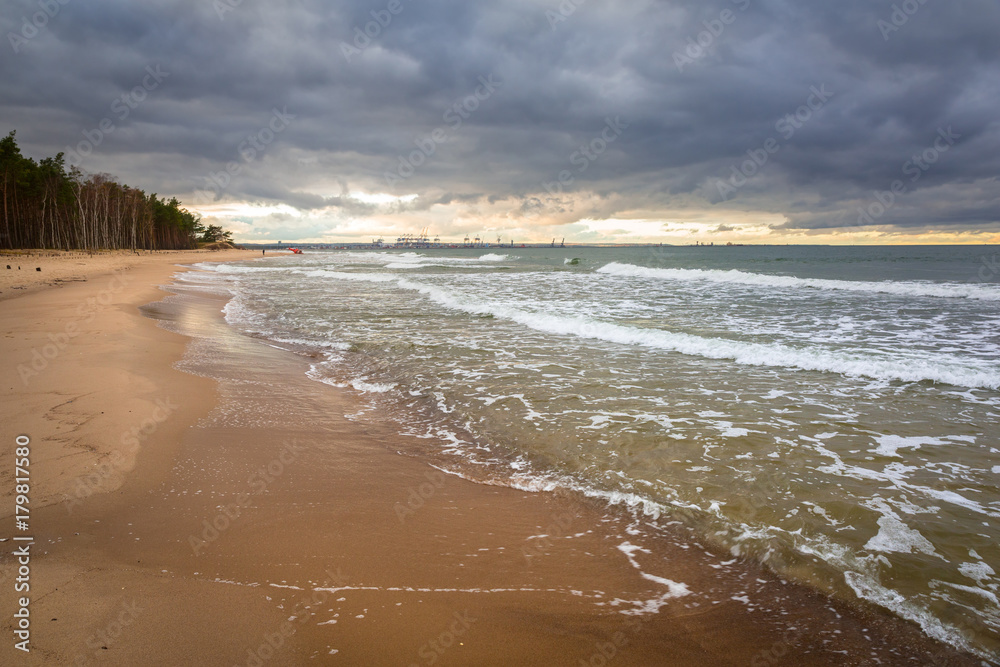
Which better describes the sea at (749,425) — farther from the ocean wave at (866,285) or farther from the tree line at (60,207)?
the tree line at (60,207)

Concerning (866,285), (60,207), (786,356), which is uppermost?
(60,207)

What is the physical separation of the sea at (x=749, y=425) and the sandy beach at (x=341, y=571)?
386 mm

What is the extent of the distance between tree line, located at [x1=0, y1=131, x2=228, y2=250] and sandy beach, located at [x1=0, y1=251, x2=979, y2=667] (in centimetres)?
6625

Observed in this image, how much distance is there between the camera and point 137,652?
241cm

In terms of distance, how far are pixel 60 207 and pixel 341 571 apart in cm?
8467

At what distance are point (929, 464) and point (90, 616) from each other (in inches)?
279

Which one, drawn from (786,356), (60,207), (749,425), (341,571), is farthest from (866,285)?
(60,207)

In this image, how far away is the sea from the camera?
3613 mm

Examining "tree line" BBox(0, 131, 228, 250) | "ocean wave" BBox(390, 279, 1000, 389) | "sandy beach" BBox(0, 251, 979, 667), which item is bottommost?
"sandy beach" BBox(0, 251, 979, 667)

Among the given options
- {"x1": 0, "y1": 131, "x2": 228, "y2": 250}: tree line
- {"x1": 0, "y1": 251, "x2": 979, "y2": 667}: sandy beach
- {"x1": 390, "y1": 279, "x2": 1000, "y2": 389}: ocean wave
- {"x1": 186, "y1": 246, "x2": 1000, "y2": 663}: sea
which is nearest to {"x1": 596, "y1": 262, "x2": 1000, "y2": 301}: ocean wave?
{"x1": 186, "y1": 246, "x2": 1000, "y2": 663}: sea

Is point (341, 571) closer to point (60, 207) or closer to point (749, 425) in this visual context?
point (749, 425)

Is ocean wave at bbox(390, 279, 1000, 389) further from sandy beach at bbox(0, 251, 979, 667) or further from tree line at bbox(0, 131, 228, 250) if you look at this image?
tree line at bbox(0, 131, 228, 250)

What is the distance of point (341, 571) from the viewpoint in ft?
10.4

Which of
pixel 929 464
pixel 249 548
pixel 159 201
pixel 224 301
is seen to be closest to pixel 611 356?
pixel 929 464
